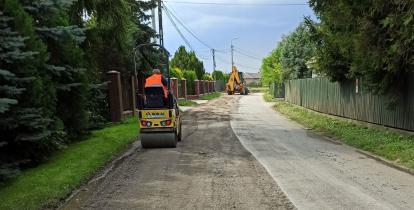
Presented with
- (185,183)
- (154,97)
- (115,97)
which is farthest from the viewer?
(115,97)

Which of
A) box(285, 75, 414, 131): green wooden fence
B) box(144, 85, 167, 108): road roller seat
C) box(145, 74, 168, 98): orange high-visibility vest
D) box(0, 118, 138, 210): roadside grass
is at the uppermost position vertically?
box(145, 74, 168, 98): orange high-visibility vest

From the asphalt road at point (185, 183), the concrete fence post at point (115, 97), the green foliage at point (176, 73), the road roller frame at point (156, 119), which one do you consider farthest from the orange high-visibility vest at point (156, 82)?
the green foliage at point (176, 73)

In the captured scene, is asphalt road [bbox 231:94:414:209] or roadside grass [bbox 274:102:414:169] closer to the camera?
asphalt road [bbox 231:94:414:209]

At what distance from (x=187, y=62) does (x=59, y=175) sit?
70920 mm

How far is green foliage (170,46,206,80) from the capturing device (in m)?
81.1

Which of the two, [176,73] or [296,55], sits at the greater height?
[296,55]

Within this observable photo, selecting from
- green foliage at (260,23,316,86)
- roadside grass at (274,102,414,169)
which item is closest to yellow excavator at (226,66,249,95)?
green foliage at (260,23,316,86)

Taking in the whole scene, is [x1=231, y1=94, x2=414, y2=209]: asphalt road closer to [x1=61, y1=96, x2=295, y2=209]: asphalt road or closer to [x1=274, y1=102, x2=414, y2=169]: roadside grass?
[x1=61, y1=96, x2=295, y2=209]: asphalt road

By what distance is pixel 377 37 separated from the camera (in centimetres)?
1525

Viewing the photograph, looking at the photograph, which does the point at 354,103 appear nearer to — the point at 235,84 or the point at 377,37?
the point at 377,37

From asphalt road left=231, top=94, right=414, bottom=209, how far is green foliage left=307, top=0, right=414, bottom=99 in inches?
102

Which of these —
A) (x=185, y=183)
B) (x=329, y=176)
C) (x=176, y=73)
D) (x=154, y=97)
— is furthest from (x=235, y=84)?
(x=185, y=183)

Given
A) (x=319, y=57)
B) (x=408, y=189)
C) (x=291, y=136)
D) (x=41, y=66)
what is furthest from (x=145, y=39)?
(x=408, y=189)

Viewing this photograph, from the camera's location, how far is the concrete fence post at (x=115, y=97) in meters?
24.2
